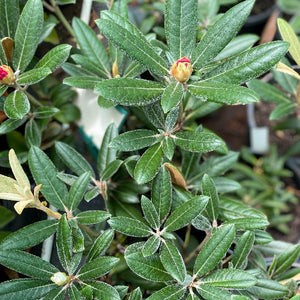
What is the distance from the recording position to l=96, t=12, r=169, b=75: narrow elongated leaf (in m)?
0.85

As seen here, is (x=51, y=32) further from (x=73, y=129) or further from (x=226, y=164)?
(x=226, y=164)

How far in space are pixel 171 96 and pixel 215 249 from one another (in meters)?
0.31

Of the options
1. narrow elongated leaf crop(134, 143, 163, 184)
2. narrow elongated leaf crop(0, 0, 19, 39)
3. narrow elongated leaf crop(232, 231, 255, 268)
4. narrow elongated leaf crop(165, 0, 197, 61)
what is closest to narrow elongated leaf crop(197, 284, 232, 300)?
narrow elongated leaf crop(232, 231, 255, 268)

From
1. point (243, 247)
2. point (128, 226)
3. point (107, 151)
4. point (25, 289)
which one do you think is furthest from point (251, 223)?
point (25, 289)

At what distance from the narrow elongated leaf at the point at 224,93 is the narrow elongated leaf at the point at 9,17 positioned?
46 centimetres

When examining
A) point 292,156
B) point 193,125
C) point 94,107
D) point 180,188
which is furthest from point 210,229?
point 292,156

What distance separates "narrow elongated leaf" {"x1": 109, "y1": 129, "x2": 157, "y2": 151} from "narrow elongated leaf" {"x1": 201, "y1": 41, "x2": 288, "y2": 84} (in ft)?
0.62

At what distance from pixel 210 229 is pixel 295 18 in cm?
141

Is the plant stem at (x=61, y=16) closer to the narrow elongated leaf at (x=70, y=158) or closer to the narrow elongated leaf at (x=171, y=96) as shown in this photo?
the narrow elongated leaf at (x=70, y=158)

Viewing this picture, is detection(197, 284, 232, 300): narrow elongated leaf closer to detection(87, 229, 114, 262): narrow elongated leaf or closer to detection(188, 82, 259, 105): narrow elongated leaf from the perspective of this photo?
detection(87, 229, 114, 262): narrow elongated leaf

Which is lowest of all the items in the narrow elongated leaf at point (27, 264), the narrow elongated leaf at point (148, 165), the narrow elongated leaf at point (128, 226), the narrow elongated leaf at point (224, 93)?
the narrow elongated leaf at point (27, 264)

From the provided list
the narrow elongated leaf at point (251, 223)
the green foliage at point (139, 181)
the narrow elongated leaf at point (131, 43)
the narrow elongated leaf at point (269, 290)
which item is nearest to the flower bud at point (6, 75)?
the green foliage at point (139, 181)

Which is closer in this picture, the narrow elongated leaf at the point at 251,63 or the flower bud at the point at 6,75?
the narrow elongated leaf at the point at 251,63

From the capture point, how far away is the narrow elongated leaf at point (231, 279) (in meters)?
0.82
